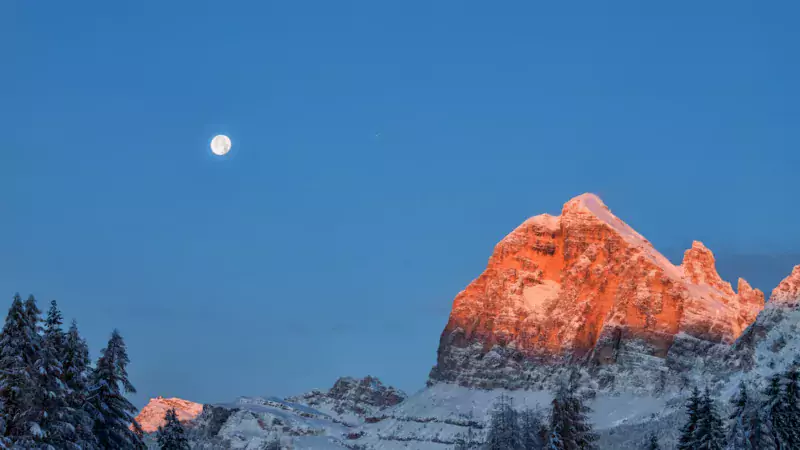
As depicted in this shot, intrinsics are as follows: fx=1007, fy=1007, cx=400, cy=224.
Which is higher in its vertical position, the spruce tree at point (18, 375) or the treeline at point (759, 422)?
the treeline at point (759, 422)

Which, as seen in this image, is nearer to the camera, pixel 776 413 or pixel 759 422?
pixel 759 422

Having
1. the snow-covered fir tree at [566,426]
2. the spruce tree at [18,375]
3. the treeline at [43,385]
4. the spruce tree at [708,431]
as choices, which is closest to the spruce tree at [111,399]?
the treeline at [43,385]

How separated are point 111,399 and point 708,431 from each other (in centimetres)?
3572

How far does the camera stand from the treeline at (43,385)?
3925 cm

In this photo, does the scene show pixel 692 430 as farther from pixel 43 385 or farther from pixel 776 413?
pixel 43 385

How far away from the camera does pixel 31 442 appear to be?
39500 millimetres

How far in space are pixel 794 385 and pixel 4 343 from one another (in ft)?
150

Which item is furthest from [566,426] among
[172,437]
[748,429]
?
[172,437]

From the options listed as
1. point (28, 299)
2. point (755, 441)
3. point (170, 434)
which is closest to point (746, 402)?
point (755, 441)

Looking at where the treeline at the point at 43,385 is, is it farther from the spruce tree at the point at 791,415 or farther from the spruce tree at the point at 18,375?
the spruce tree at the point at 791,415

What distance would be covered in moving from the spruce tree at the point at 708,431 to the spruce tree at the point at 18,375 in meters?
40.0

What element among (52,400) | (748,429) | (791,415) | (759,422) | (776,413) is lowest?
(52,400)

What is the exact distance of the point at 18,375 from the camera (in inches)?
1538

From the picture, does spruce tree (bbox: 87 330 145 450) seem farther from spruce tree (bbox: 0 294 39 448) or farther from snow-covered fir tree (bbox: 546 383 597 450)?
snow-covered fir tree (bbox: 546 383 597 450)
